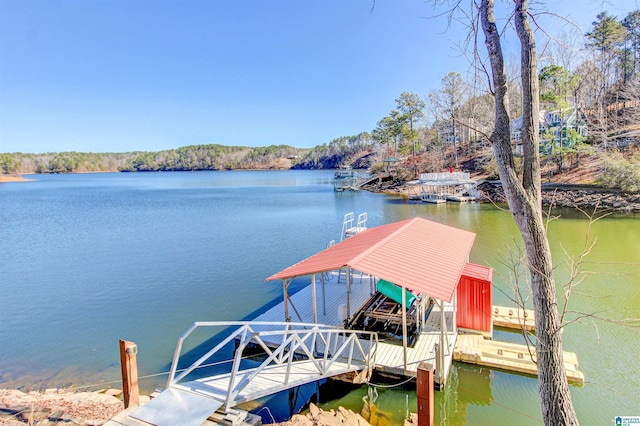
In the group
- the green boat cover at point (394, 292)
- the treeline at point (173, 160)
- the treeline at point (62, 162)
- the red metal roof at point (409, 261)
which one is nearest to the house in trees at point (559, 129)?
the red metal roof at point (409, 261)

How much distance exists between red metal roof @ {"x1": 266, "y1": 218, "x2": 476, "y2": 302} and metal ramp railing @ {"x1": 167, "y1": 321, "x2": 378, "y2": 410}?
1.19 metres

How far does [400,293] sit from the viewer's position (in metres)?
7.56

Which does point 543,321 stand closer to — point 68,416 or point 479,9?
point 479,9

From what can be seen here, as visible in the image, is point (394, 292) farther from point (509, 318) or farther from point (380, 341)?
point (509, 318)

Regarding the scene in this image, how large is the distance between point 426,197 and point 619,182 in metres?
14.7

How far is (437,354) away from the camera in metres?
6.46

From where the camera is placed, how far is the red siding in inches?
325

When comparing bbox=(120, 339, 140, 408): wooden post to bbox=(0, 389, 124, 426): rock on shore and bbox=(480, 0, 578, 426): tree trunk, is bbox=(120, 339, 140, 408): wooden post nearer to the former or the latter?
bbox=(0, 389, 124, 426): rock on shore

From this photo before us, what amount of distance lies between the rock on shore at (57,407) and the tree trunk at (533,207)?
5.90 metres

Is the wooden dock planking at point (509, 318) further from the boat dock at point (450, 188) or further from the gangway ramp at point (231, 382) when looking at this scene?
the boat dock at point (450, 188)

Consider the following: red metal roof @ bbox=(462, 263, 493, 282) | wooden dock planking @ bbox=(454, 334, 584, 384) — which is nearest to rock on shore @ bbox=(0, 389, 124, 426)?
wooden dock planking @ bbox=(454, 334, 584, 384)

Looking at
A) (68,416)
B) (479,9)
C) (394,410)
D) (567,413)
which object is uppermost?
(479,9)

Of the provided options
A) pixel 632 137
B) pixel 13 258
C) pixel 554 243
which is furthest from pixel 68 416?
pixel 632 137

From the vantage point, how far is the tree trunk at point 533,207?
2984 millimetres
